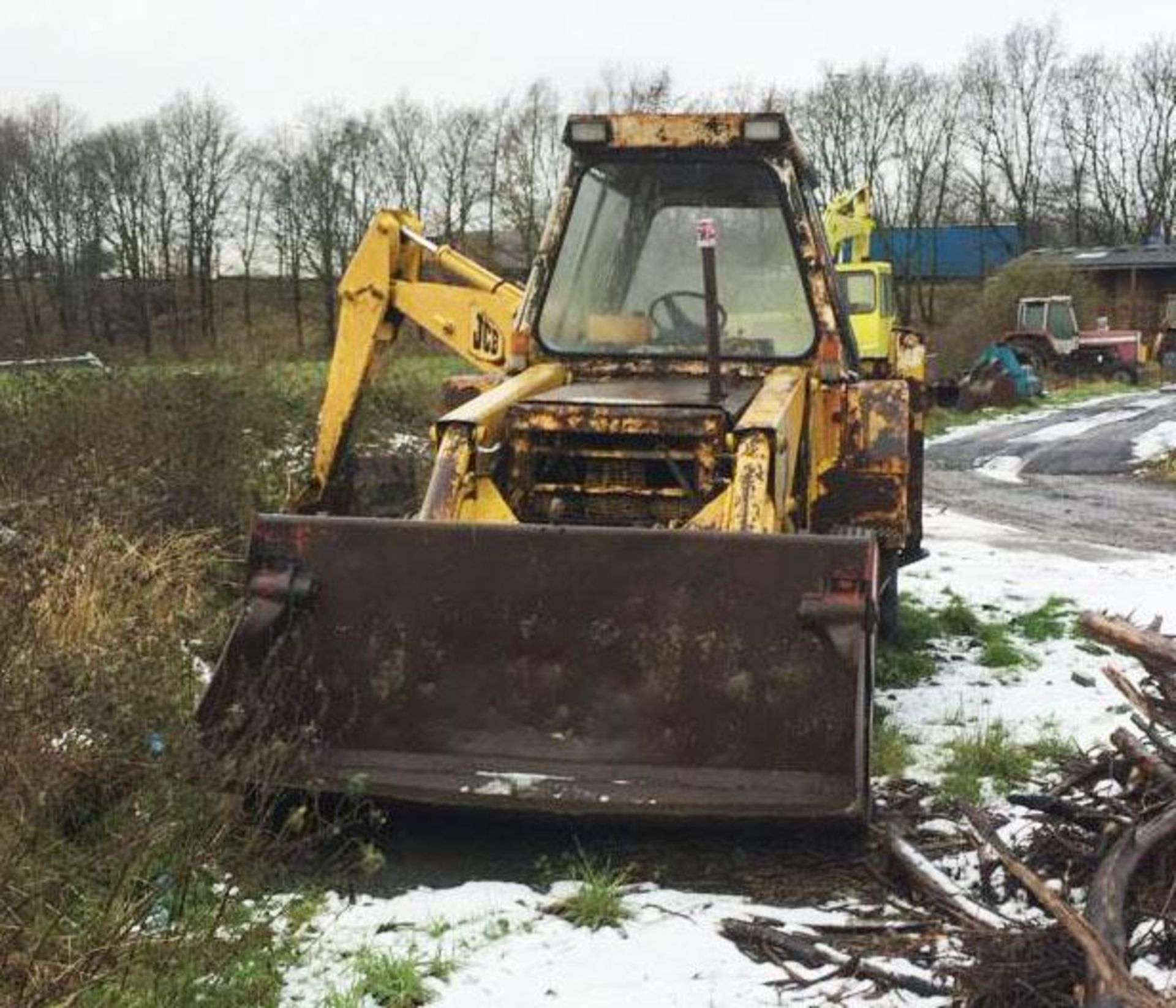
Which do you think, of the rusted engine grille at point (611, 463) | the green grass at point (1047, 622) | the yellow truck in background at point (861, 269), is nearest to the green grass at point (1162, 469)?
the yellow truck in background at point (861, 269)

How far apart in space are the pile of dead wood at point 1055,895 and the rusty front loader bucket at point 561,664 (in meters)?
0.46

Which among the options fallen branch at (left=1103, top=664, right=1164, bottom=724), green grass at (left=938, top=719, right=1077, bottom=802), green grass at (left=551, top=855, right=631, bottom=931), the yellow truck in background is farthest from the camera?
the yellow truck in background

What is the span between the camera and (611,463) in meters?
5.60

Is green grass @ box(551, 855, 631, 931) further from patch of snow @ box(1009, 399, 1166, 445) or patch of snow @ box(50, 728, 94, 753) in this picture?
patch of snow @ box(1009, 399, 1166, 445)

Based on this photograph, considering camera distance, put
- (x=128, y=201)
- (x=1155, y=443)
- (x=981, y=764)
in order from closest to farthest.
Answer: (x=981, y=764), (x=1155, y=443), (x=128, y=201)

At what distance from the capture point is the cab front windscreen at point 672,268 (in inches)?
247

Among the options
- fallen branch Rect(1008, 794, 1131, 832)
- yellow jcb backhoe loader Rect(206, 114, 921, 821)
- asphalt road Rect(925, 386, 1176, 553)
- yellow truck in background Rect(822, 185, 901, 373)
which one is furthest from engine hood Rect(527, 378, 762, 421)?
yellow truck in background Rect(822, 185, 901, 373)

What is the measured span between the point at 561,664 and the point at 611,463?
1.13 meters

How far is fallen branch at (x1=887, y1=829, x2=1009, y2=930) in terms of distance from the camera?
390 centimetres

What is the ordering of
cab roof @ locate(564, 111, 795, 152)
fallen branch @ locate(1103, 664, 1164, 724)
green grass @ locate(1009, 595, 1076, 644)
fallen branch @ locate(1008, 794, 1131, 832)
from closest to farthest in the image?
1. fallen branch @ locate(1008, 794, 1131, 832)
2. fallen branch @ locate(1103, 664, 1164, 724)
3. cab roof @ locate(564, 111, 795, 152)
4. green grass @ locate(1009, 595, 1076, 644)

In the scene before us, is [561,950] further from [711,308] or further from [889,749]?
[711,308]

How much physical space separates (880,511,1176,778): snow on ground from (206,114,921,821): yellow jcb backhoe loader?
1007 mm

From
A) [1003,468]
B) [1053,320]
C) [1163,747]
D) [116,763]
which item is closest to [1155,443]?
[1003,468]

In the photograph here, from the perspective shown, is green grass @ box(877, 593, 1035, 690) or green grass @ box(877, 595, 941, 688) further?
green grass @ box(877, 593, 1035, 690)
